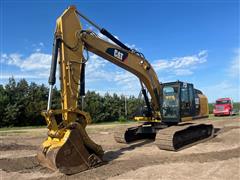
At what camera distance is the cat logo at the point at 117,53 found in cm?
1033

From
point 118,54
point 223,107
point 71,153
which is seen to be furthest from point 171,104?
A: point 223,107

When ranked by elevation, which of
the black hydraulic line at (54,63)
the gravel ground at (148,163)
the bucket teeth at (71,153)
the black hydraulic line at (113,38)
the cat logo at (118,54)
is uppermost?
the black hydraulic line at (113,38)

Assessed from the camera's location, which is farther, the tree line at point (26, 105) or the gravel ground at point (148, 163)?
the tree line at point (26, 105)

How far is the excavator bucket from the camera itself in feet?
25.1

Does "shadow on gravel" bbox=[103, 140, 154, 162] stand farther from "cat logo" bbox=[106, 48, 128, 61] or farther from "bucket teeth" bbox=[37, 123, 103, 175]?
"cat logo" bbox=[106, 48, 128, 61]

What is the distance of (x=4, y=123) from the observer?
1412 inches

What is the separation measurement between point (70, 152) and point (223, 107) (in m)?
30.6

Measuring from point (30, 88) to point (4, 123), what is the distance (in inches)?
243

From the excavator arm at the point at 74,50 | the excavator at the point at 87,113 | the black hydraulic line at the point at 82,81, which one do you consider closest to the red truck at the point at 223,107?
the excavator at the point at 87,113

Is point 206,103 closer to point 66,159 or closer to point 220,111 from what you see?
point 66,159

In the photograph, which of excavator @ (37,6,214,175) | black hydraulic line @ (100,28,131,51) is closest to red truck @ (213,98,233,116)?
excavator @ (37,6,214,175)

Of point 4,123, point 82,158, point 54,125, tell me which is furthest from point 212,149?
point 4,123

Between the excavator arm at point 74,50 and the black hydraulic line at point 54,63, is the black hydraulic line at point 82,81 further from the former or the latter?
the black hydraulic line at point 54,63

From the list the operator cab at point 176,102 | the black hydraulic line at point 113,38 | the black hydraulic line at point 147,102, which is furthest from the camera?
the black hydraulic line at point 147,102
